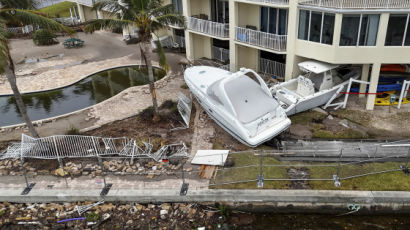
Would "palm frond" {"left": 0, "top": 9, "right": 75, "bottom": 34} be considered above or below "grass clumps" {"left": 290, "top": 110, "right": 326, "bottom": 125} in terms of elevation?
above

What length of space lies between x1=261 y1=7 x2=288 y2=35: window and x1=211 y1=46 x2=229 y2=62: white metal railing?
12.1 ft

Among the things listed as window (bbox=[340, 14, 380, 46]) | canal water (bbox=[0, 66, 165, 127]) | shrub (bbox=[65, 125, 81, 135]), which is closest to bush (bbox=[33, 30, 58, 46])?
canal water (bbox=[0, 66, 165, 127])

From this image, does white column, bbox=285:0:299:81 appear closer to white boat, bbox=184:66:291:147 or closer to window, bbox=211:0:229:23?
white boat, bbox=184:66:291:147

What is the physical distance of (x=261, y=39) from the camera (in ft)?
66.1

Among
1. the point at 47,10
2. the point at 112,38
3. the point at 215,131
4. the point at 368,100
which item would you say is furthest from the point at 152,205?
the point at 47,10

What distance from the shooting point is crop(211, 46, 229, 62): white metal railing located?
24858 millimetres

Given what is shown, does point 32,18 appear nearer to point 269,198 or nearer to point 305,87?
point 269,198

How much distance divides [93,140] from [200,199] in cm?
565

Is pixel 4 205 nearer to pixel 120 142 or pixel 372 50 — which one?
pixel 120 142

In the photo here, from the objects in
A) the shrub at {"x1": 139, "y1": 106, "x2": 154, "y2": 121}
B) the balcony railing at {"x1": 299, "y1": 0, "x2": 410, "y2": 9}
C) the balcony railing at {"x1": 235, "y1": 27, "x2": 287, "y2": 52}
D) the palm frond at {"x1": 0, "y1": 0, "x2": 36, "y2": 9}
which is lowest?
the shrub at {"x1": 139, "y1": 106, "x2": 154, "y2": 121}

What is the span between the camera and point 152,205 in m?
13.2

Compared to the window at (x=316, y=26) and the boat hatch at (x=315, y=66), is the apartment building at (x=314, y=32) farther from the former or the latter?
the boat hatch at (x=315, y=66)

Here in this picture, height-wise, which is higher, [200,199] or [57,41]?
[57,41]

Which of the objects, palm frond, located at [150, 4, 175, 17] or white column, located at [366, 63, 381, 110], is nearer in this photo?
palm frond, located at [150, 4, 175, 17]
